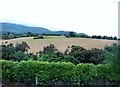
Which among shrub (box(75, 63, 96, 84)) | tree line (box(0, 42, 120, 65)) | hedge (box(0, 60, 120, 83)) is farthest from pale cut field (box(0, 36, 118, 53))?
shrub (box(75, 63, 96, 84))

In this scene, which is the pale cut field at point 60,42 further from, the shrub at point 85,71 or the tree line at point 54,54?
the shrub at point 85,71

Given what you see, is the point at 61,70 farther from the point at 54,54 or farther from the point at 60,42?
the point at 60,42

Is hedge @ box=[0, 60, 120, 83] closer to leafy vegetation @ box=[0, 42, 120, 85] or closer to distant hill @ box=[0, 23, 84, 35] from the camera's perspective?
leafy vegetation @ box=[0, 42, 120, 85]

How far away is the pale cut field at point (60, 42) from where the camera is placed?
25.3ft

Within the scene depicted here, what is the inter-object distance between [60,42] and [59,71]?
861 millimetres

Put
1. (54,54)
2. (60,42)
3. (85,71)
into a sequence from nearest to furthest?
(85,71)
(60,42)
(54,54)

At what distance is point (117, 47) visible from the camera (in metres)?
7.22

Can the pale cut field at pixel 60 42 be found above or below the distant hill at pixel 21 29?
below

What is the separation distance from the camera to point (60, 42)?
7863 mm

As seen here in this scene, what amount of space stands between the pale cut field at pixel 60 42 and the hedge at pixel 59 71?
567mm

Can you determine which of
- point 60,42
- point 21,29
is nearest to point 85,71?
point 60,42

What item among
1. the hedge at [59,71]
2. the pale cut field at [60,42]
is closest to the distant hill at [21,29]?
the pale cut field at [60,42]

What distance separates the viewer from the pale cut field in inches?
304

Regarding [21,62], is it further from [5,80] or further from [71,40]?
[71,40]
